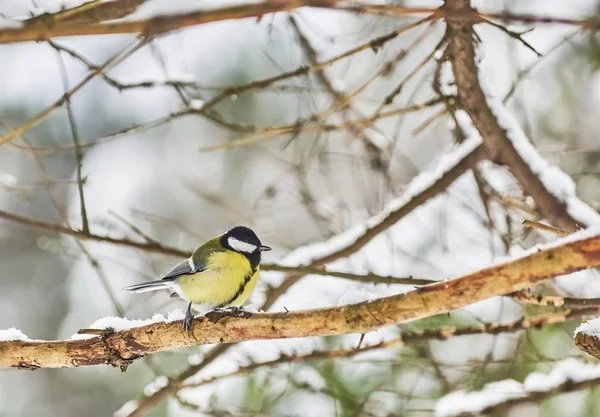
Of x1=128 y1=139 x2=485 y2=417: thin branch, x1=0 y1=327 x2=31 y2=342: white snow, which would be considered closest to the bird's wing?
x1=128 y1=139 x2=485 y2=417: thin branch

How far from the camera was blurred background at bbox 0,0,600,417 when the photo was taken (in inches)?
116

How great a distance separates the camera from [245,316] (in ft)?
6.49

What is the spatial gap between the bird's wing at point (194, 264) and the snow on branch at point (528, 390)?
1.18 m

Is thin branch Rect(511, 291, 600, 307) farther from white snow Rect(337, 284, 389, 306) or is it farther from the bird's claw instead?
the bird's claw

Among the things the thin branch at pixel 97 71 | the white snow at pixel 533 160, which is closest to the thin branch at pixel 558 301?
the white snow at pixel 533 160

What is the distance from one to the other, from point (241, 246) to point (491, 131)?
1.13 meters

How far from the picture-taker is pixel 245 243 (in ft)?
9.08

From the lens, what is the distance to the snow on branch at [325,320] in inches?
58.3

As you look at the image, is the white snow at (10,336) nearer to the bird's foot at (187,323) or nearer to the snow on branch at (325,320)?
the snow on branch at (325,320)

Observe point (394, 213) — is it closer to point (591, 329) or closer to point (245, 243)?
point (245, 243)

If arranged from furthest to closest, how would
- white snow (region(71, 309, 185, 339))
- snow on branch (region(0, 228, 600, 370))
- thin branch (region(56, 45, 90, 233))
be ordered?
white snow (region(71, 309, 185, 339)) → thin branch (region(56, 45, 90, 233)) → snow on branch (region(0, 228, 600, 370))

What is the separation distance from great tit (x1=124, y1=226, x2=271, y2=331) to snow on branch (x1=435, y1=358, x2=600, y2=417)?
101 centimetres

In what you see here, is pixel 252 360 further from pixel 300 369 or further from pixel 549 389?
pixel 549 389

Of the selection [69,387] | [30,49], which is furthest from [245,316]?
[69,387]
